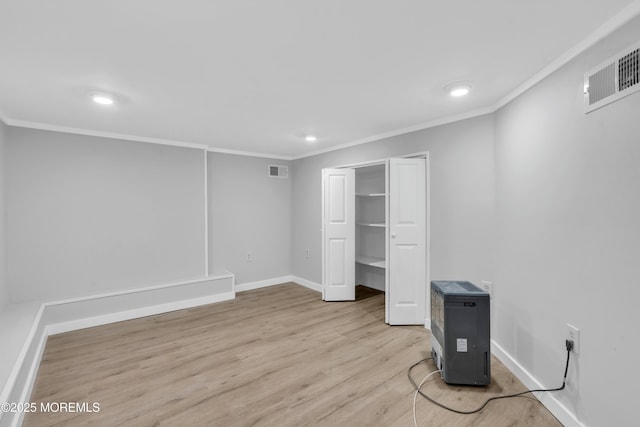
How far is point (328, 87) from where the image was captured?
2350mm

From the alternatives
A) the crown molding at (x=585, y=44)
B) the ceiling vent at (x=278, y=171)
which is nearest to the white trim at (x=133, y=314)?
the ceiling vent at (x=278, y=171)

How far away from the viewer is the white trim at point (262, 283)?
493 cm

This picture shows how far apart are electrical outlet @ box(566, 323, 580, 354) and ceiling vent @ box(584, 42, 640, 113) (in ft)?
4.20

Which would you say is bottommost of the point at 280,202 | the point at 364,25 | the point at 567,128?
the point at 280,202

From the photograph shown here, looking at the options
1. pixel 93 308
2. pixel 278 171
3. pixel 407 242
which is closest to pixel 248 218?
pixel 278 171

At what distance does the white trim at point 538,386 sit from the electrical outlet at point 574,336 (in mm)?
400

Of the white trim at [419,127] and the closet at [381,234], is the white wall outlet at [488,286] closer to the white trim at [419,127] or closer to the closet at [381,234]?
the closet at [381,234]

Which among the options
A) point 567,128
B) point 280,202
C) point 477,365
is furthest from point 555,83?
point 280,202

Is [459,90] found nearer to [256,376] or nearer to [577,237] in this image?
[577,237]

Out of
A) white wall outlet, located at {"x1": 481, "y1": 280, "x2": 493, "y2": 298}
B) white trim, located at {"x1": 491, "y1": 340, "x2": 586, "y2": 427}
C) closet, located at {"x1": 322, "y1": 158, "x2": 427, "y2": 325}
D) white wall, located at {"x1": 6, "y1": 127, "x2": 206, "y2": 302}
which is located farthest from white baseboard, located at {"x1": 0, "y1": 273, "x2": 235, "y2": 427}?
white wall outlet, located at {"x1": 481, "y1": 280, "x2": 493, "y2": 298}

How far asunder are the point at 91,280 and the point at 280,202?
295 centimetres

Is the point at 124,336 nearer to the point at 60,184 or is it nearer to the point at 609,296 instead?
the point at 60,184

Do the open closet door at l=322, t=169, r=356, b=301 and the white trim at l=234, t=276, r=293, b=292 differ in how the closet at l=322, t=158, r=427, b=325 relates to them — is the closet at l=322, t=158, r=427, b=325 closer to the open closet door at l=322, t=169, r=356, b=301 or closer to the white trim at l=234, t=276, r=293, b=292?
the open closet door at l=322, t=169, r=356, b=301

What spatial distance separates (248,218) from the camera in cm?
504
